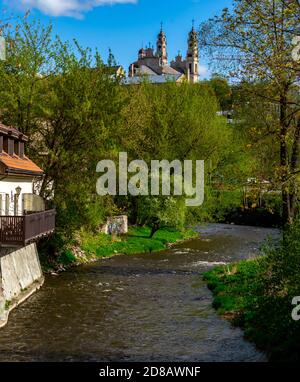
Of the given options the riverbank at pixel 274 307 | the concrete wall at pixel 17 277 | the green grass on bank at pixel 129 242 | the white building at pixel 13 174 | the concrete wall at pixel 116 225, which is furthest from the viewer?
the concrete wall at pixel 116 225

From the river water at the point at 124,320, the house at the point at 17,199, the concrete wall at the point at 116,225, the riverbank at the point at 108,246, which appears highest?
the house at the point at 17,199

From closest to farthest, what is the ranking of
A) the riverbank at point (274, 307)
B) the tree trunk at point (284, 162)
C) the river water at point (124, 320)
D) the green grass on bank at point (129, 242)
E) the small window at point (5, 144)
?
the riverbank at point (274, 307) < the river water at point (124, 320) < the tree trunk at point (284, 162) < the small window at point (5, 144) < the green grass on bank at point (129, 242)

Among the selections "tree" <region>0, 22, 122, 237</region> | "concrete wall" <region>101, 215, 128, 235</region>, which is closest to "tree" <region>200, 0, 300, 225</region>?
"tree" <region>0, 22, 122, 237</region>

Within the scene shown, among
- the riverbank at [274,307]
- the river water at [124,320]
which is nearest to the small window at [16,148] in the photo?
the river water at [124,320]

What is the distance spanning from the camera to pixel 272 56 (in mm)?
19016

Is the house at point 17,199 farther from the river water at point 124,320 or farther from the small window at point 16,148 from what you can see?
the river water at point 124,320

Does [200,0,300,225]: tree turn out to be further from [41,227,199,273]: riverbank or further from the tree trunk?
[41,227,199,273]: riverbank

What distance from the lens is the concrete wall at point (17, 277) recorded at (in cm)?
2419

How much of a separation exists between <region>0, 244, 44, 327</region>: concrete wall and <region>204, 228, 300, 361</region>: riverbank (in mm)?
9398

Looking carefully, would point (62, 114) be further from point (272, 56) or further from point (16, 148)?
point (272, 56)

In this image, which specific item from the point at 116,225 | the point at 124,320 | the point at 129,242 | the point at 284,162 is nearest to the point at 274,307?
the point at 124,320

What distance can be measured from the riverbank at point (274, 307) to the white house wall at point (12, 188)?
457 inches
